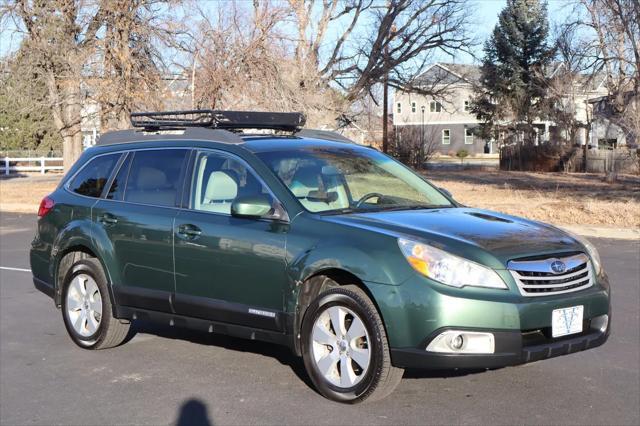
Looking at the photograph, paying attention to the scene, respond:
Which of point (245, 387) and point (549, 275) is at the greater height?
point (549, 275)

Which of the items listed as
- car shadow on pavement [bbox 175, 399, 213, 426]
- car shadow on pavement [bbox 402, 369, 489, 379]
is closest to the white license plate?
car shadow on pavement [bbox 402, 369, 489, 379]

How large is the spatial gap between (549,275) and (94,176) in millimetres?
4141

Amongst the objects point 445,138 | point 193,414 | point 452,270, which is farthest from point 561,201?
point 445,138

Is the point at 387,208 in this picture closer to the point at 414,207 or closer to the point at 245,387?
the point at 414,207

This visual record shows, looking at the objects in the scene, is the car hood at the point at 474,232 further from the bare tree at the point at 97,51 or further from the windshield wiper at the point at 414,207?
the bare tree at the point at 97,51

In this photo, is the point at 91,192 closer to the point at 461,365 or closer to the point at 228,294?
the point at 228,294

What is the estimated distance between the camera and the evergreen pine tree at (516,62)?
161 ft

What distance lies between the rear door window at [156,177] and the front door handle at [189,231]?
30 centimetres

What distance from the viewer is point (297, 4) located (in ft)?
92.5

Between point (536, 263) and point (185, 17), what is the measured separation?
69.8 feet

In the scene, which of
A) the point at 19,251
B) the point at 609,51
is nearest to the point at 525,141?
the point at 609,51

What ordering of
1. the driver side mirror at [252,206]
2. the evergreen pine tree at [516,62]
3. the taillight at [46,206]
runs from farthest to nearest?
the evergreen pine tree at [516,62]
the taillight at [46,206]
the driver side mirror at [252,206]

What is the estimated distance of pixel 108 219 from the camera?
688 cm

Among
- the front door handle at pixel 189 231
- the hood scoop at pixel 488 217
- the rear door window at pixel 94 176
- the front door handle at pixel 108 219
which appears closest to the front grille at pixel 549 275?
the hood scoop at pixel 488 217
